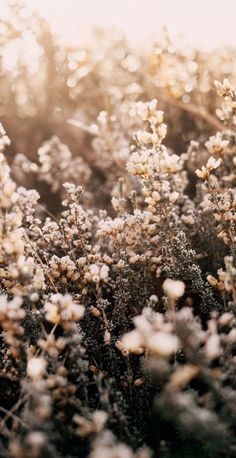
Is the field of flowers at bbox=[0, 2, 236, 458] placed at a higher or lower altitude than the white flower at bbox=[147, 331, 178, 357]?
higher

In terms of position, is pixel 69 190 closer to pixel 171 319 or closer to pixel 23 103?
pixel 171 319

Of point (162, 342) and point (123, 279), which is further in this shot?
point (123, 279)

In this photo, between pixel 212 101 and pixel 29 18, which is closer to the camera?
pixel 29 18

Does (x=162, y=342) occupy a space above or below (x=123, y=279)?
below

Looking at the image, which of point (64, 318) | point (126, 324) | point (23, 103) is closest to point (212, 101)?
point (23, 103)

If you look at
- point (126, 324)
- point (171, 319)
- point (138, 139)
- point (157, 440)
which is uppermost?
point (138, 139)

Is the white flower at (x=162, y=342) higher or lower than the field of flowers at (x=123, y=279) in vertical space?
lower

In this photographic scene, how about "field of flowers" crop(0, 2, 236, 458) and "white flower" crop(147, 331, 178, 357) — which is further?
"field of flowers" crop(0, 2, 236, 458)

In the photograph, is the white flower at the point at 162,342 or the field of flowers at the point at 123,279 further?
the field of flowers at the point at 123,279
